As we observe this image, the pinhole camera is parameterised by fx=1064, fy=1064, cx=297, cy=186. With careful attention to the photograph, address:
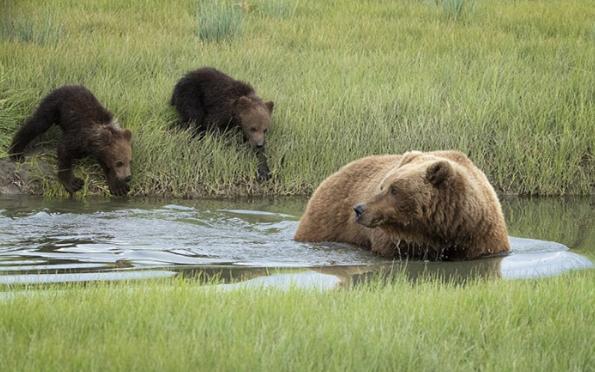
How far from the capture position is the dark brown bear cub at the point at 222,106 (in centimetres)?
1130

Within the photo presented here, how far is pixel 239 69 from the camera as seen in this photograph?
13250 millimetres

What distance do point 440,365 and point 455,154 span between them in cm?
379

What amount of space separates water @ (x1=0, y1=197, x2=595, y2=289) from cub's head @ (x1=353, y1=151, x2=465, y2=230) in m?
0.35

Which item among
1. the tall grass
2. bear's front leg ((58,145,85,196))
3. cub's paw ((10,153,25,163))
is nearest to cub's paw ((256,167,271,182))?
bear's front leg ((58,145,85,196))

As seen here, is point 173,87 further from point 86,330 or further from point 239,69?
point 86,330

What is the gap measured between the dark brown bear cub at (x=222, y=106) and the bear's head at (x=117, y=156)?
1014mm

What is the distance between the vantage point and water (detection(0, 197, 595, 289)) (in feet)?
22.9

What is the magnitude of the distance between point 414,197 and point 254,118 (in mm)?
4376

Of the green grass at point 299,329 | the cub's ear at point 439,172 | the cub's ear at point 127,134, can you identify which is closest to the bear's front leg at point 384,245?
the cub's ear at point 439,172

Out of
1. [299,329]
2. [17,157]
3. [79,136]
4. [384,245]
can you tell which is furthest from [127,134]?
[299,329]

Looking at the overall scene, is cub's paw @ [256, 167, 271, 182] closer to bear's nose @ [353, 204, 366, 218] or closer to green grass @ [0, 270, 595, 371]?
bear's nose @ [353, 204, 366, 218]

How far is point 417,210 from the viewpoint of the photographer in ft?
23.5

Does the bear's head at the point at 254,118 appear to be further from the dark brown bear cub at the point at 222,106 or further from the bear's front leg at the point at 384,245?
the bear's front leg at the point at 384,245

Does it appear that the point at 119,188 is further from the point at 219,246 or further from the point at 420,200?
the point at 420,200
